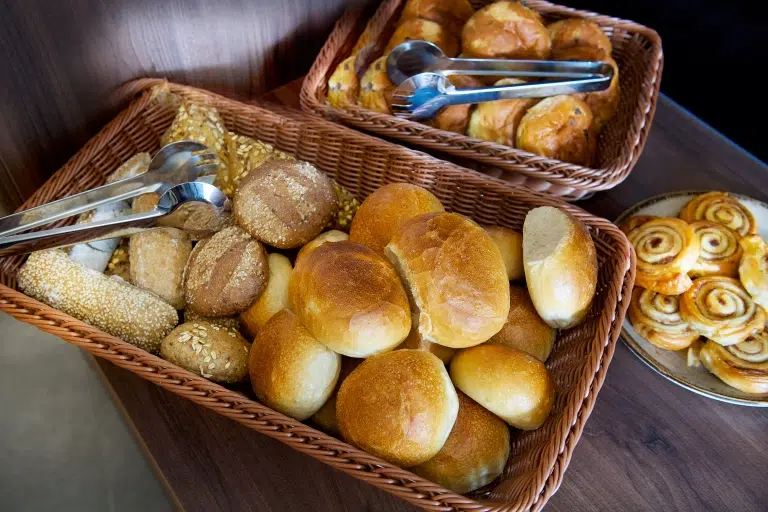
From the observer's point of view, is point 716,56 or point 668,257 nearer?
point 668,257

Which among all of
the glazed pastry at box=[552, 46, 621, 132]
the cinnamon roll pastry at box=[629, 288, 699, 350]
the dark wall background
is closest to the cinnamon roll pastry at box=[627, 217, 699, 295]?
the cinnamon roll pastry at box=[629, 288, 699, 350]

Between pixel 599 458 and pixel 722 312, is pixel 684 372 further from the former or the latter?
pixel 599 458

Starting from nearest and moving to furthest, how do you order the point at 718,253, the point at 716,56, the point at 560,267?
the point at 560,267 < the point at 718,253 < the point at 716,56

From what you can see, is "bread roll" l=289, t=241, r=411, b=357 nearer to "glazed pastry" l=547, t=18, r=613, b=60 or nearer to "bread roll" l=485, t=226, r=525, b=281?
"bread roll" l=485, t=226, r=525, b=281

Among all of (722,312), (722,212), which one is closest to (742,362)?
(722,312)

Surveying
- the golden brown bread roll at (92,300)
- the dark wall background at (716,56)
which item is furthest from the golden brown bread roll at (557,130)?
the dark wall background at (716,56)

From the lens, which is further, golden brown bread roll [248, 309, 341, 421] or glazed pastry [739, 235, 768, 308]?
glazed pastry [739, 235, 768, 308]
